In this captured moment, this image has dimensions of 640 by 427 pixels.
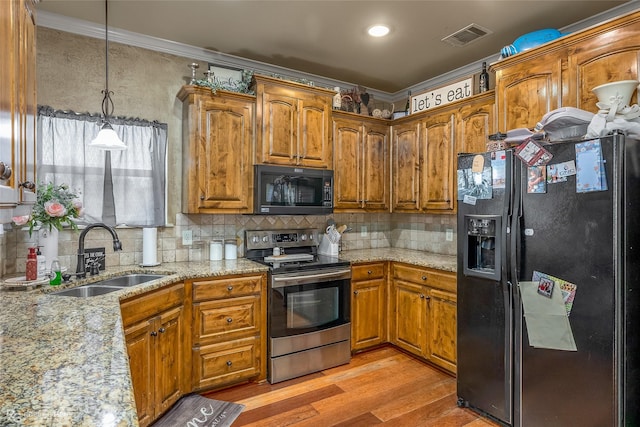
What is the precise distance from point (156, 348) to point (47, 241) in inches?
38.9

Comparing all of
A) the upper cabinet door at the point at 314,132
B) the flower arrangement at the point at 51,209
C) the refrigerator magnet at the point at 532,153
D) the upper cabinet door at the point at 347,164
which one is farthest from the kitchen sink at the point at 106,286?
the refrigerator magnet at the point at 532,153

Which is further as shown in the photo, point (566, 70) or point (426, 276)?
point (426, 276)

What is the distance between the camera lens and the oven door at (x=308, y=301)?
2.88m

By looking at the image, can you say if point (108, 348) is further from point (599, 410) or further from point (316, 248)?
point (316, 248)

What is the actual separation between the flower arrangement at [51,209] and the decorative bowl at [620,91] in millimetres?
3222

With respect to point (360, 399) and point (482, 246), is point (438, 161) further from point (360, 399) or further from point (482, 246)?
point (360, 399)

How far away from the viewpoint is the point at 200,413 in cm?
247

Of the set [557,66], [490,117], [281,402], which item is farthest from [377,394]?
[557,66]

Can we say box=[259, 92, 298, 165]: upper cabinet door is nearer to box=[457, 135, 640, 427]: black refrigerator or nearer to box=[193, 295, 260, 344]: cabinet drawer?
box=[193, 295, 260, 344]: cabinet drawer

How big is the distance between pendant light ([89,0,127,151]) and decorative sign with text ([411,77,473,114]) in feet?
8.84

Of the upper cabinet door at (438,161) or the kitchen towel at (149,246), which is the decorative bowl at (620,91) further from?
A: the kitchen towel at (149,246)

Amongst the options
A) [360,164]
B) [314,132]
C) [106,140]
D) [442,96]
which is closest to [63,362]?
[106,140]

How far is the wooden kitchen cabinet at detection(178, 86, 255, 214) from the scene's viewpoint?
2.92m

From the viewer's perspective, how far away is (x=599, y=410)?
1867 millimetres
